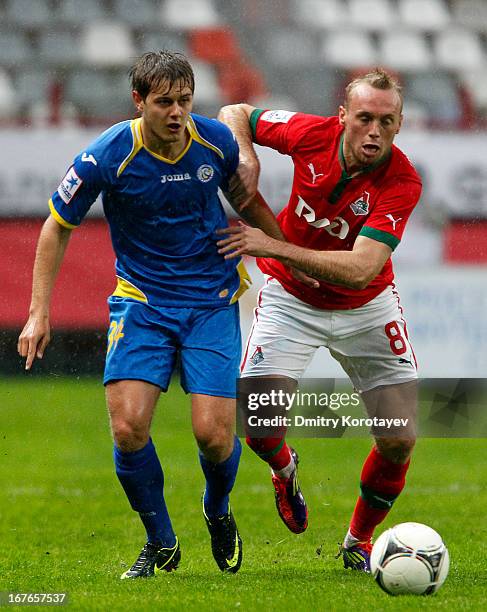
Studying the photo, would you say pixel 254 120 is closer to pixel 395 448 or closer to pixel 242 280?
pixel 242 280

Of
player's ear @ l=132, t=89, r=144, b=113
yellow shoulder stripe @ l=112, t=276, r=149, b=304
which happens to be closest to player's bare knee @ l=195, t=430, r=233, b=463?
yellow shoulder stripe @ l=112, t=276, r=149, b=304

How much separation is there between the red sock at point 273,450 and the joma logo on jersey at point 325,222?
1076mm

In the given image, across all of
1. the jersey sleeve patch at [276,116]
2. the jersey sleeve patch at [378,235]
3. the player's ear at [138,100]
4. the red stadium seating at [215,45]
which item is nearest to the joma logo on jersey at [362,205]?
the jersey sleeve patch at [378,235]

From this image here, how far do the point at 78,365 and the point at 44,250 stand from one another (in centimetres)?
270

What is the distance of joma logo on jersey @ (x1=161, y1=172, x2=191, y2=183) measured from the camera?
506 cm

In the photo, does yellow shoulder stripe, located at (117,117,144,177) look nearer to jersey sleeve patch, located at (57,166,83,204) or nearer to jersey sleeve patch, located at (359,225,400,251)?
jersey sleeve patch, located at (57,166,83,204)

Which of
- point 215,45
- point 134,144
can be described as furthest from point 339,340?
point 215,45

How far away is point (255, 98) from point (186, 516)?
11.1 ft

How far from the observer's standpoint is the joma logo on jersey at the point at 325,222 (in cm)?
554

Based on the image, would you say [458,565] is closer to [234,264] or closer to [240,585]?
[240,585]

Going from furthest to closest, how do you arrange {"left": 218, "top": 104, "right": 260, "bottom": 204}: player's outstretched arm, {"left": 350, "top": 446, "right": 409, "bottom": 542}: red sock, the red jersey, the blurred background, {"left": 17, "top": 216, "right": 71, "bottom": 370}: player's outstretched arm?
1. the blurred background
2. {"left": 350, "top": 446, "right": 409, "bottom": 542}: red sock
3. the red jersey
4. {"left": 218, "top": 104, "right": 260, "bottom": 204}: player's outstretched arm
5. {"left": 17, "top": 216, "right": 71, "bottom": 370}: player's outstretched arm

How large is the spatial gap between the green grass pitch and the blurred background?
0.88m

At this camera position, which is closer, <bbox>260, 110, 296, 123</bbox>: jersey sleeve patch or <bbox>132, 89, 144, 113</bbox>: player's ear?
<bbox>132, 89, 144, 113</bbox>: player's ear

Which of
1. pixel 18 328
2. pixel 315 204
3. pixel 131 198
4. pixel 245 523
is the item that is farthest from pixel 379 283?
pixel 18 328
